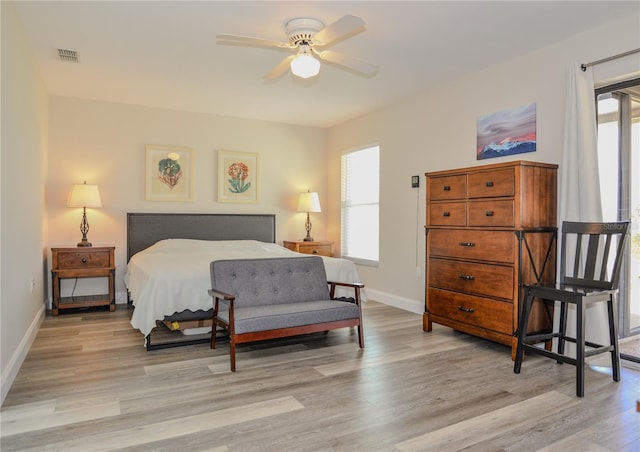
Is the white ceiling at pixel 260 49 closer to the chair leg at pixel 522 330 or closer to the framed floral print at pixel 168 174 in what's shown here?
the framed floral print at pixel 168 174

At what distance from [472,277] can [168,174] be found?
4201 millimetres

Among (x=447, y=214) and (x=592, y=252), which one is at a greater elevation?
(x=447, y=214)

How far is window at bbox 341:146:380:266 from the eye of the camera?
19.8 feet

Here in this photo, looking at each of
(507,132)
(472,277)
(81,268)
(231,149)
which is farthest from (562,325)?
(81,268)

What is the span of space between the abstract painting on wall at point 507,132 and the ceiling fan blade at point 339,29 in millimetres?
1975

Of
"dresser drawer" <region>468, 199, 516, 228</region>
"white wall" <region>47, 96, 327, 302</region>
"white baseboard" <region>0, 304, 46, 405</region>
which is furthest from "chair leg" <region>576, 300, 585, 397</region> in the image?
"white wall" <region>47, 96, 327, 302</region>

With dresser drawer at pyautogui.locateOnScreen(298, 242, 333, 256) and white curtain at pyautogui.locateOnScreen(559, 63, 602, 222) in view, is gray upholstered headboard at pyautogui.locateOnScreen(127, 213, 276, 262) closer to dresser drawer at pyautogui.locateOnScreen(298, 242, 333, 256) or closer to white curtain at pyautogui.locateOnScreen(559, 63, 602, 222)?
dresser drawer at pyautogui.locateOnScreen(298, 242, 333, 256)

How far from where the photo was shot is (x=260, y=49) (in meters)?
3.77

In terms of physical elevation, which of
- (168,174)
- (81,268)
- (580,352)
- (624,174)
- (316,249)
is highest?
(168,174)

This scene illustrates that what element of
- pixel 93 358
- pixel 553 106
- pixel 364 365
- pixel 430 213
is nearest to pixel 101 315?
pixel 93 358

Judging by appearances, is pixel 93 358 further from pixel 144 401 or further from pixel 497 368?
pixel 497 368

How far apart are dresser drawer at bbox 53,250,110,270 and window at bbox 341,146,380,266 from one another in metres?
3.39

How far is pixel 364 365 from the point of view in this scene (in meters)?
3.27

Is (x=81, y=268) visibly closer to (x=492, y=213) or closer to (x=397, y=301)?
(x=397, y=301)
